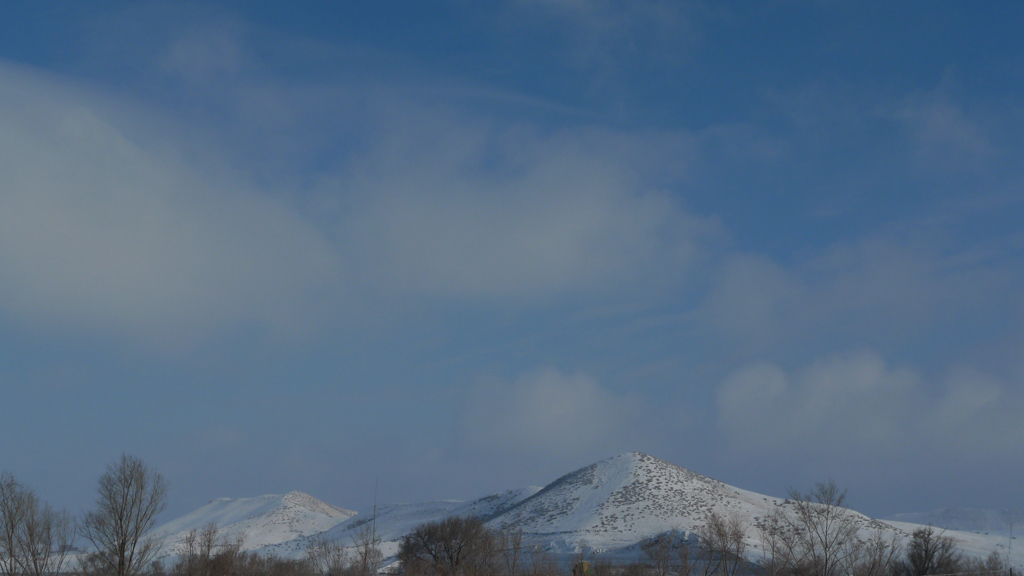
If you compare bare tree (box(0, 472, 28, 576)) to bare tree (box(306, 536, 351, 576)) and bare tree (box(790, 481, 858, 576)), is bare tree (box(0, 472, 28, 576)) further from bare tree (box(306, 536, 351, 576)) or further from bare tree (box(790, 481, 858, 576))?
bare tree (box(790, 481, 858, 576))

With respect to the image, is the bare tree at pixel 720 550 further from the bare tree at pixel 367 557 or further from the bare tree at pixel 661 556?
the bare tree at pixel 367 557

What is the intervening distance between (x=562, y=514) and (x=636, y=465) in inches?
926

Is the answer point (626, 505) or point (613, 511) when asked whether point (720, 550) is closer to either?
point (613, 511)

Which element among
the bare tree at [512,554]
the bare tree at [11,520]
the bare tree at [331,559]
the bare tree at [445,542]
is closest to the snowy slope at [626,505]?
the bare tree at [445,542]

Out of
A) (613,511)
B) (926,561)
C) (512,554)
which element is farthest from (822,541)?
(613,511)

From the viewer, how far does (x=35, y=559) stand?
1617 inches

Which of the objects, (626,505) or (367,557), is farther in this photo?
(626,505)

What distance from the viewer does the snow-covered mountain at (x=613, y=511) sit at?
91875 mm

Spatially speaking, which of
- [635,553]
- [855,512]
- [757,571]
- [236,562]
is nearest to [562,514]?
[635,553]

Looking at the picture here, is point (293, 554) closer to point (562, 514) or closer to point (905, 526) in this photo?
point (562, 514)

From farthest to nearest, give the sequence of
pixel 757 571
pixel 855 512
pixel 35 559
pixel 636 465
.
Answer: pixel 636 465, pixel 855 512, pixel 757 571, pixel 35 559

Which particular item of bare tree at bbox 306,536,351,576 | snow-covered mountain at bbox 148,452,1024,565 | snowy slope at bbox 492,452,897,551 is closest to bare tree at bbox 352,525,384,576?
bare tree at bbox 306,536,351,576

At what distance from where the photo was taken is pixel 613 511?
10719cm

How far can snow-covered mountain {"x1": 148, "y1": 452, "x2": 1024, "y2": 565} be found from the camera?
91.9 metres
